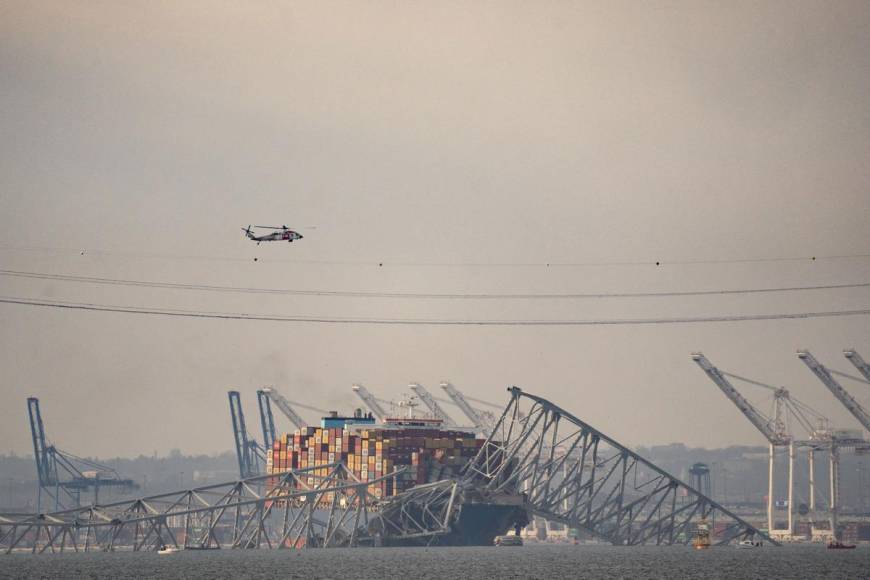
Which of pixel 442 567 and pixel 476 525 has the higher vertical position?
pixel 476 525

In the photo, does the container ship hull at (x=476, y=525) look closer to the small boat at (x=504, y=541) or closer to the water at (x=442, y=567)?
the small boat at (x=504, y=541)

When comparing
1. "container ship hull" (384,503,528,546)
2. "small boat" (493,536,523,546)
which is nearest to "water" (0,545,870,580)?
"container ship hull" (384,503,528,546)

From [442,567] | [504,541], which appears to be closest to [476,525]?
[504,541]

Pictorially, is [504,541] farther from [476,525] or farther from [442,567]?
[442,567]

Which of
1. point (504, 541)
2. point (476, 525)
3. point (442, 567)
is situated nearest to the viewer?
point (442, 567)

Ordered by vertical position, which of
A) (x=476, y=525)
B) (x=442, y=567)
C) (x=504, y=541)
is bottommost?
(x=442, y=567)

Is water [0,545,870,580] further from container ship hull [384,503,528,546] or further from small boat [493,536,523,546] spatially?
small boat [493,536,523,546]

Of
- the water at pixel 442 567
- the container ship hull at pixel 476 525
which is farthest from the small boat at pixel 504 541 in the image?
the water at pixel 442 567

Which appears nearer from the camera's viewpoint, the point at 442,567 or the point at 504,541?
the point at 442,567

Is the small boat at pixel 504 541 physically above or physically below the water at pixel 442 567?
A: above
